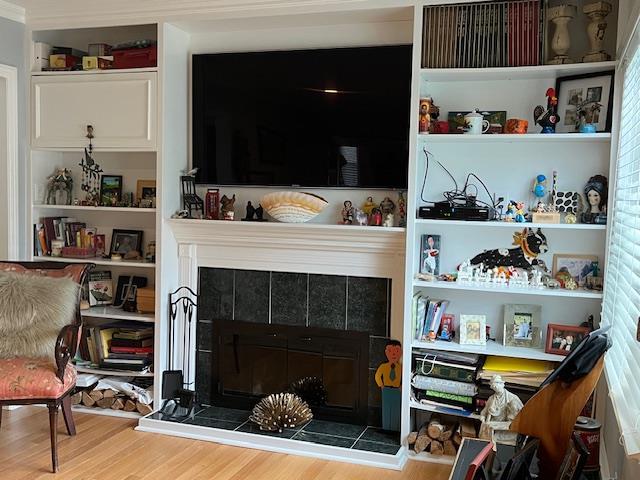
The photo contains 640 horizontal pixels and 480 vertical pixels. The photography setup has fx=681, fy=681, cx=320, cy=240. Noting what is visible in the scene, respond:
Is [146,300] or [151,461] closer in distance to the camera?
[151,461]

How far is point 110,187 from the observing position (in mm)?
4336

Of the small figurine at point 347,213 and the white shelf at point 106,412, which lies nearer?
the small figurine at point 347,213

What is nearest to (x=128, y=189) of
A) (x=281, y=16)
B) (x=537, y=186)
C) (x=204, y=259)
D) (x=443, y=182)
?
(x=204, y=259)

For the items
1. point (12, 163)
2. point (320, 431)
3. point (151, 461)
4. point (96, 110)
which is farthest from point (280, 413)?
point (12, 163)

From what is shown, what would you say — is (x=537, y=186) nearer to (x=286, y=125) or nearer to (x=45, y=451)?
(x=286, y=125)

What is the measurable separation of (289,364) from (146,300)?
952 millimetres

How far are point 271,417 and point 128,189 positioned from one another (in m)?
1.72

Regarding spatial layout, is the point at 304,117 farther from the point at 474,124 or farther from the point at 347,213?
the point at 474,124

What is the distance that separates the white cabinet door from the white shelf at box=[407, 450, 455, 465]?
2241 millimetres

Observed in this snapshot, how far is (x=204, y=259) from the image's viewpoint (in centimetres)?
409

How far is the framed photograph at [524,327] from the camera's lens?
3527 millimetres

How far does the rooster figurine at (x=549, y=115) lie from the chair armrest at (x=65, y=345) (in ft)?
8.45

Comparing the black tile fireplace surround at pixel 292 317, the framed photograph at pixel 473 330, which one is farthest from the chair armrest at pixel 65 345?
the framed photograph at pixel 473 330

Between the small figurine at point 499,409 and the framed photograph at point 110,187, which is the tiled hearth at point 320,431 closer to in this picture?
the small figurine at point 499,409
